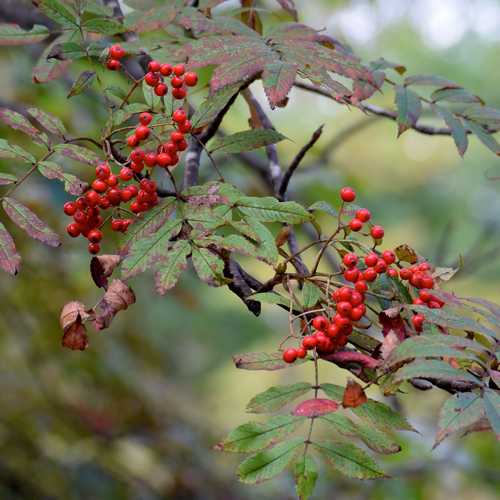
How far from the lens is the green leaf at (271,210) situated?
977mm

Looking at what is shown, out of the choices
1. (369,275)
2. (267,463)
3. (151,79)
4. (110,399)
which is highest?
(151,79)

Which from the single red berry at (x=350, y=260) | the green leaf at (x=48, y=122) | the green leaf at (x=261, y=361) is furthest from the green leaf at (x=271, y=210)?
the green leaf at (x=48, y=122)

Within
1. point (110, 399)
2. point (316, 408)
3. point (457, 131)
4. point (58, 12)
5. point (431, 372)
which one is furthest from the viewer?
point (110, 399)

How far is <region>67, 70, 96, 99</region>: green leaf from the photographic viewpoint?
1086mm

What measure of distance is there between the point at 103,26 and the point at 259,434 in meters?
0.68

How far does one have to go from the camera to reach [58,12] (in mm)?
1140

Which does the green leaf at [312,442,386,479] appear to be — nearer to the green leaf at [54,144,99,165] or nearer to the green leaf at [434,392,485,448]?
the green leaf at [434,392,485,448]

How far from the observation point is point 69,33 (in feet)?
3.98

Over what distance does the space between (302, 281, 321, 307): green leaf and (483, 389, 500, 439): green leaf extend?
0.79ft

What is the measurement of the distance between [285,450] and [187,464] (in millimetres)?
2202

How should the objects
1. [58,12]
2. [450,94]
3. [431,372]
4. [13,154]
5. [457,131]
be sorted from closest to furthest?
[431,372], [13,154], [58,12], [457,131], [450,94]

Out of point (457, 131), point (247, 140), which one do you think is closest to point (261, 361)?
point (247, 140)

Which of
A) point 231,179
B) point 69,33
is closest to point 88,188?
point 69,33

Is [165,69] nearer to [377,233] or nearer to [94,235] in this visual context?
[94,235]
